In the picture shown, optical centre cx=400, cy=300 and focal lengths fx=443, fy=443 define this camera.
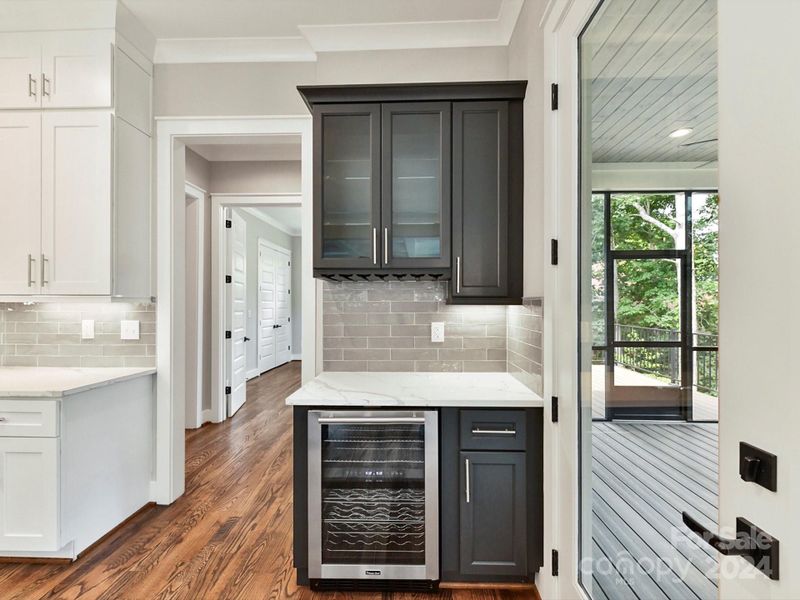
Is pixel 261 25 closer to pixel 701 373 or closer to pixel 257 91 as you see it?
pixel 257 91

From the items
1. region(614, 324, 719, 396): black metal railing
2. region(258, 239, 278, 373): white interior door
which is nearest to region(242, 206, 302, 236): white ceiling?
region(258, 239, 278, 373): white interior door

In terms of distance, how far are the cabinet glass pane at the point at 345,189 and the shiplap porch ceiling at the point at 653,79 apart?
118 cm

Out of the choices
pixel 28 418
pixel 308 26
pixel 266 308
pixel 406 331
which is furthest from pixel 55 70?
pixel 266 308

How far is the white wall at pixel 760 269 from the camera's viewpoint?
2.23 feet

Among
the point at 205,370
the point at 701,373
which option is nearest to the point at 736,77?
the point at 701,373

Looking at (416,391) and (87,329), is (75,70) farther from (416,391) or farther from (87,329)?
(416,391)

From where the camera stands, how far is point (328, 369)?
272 centimetres

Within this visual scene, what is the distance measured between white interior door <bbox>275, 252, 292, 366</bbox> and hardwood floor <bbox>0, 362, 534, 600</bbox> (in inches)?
208

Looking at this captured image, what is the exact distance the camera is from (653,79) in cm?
108

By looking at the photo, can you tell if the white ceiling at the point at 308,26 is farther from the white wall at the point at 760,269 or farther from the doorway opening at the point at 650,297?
the white wall at the point at 760,269

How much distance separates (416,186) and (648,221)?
4.64 ft

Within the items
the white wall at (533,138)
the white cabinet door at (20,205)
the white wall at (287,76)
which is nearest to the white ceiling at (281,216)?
the white wall at (287,76)

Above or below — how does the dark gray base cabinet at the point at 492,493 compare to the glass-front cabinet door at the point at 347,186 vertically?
below

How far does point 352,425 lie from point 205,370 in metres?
3.10
